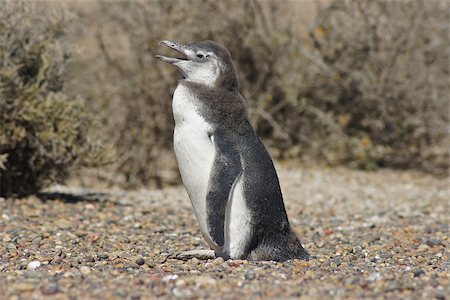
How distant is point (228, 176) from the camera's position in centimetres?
489

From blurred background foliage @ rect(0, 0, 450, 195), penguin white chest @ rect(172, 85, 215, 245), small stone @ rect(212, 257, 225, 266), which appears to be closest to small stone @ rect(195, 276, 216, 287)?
small stone @ rect(212, 257, 225, 266)

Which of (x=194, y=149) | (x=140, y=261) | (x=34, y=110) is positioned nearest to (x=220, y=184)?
(x=194, y=149)

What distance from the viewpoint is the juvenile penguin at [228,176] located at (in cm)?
492

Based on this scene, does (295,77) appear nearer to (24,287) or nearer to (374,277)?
(374,277)

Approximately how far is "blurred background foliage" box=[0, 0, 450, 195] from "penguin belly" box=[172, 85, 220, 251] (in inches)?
223

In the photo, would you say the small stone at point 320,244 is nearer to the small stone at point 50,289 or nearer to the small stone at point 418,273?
the small stone at point 418,273

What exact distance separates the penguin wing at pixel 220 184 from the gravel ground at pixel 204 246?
226 mm

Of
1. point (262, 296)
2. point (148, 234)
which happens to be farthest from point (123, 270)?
point (148, 234)

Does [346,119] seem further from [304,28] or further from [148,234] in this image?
[148,234]

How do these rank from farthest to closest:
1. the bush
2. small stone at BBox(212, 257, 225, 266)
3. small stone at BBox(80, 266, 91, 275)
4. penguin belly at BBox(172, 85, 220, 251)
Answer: the bush < penguin belly at BBox(172, 85, 220, 251) < small stone at BBox(212, 257, 225, 266) < small stone at BBox(80, 266, 91, 275)

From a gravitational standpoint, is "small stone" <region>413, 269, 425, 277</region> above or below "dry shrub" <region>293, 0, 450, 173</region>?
below

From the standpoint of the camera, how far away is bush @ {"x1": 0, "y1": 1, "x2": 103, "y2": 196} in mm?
7641

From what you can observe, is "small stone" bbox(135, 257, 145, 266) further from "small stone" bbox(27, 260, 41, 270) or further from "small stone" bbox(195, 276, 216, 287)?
"small stone" bbox(195, 276, 216, 287)

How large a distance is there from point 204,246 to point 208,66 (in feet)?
5.12
